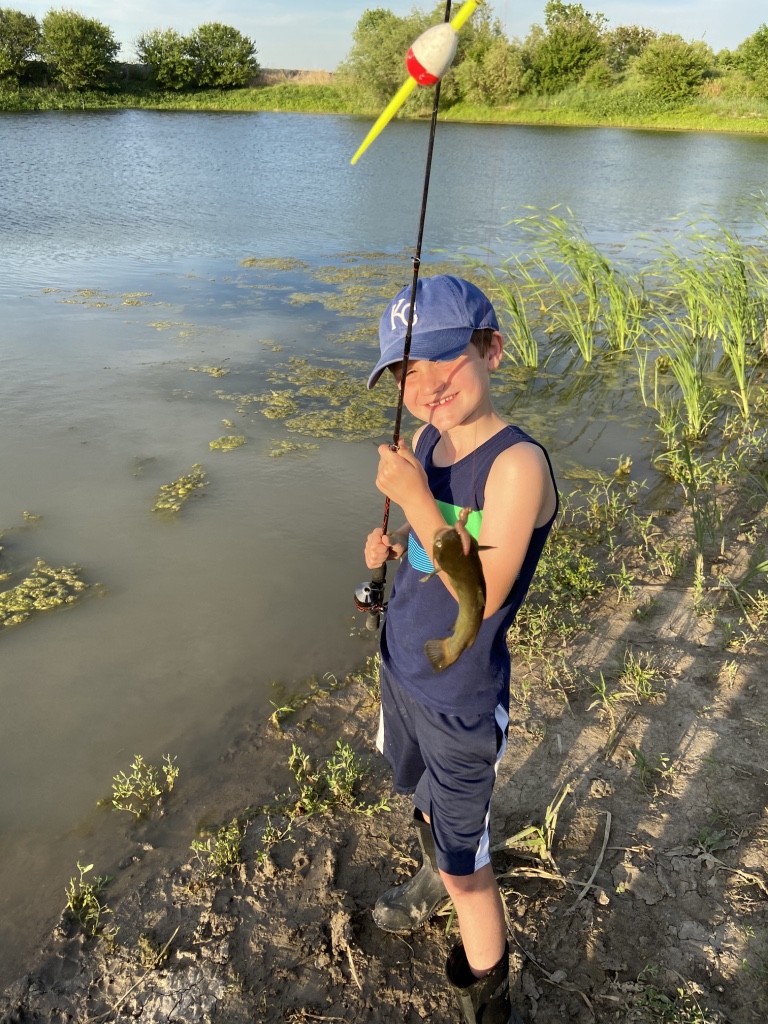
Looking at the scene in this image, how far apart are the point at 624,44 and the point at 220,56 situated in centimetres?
2731

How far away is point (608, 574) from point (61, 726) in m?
2.64

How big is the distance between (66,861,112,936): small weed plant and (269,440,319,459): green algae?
125 inches

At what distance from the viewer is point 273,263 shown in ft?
32.6

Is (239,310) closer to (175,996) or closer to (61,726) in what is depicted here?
(61,726)

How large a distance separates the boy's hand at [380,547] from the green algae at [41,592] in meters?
2.28

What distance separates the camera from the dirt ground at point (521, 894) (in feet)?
5.78

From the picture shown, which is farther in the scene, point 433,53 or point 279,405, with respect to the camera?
point 279,405

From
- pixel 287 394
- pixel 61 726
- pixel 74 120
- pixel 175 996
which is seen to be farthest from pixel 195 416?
pixel 74 120

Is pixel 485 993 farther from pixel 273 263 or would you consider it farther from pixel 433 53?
pixel 273 263

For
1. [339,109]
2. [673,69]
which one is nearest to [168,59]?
[339,109]

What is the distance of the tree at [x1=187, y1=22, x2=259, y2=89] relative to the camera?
139 feet

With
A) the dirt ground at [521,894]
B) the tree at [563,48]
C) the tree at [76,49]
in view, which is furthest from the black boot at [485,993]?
the tree at [76,49]

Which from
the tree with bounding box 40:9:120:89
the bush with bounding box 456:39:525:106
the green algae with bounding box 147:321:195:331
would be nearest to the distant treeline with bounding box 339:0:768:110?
the bush with bounding box 456:39:525:106

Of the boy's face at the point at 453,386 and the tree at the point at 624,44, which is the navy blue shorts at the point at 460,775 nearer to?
the boy's face at the point at 453,386
